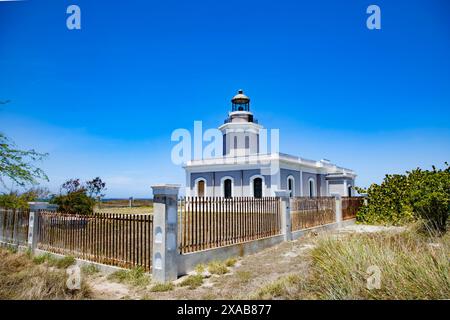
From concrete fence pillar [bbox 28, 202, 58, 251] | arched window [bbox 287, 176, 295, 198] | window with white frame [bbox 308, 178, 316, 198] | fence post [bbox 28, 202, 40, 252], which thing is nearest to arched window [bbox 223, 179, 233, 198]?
arched window [bbox 287, 176, 295, 198]

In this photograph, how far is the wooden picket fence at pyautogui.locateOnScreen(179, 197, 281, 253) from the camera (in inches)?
247

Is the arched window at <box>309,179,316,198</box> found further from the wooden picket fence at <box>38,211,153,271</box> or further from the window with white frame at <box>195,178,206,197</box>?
the wooden picket fence at <box>38,211,153,271</box>

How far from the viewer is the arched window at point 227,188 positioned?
21734mm

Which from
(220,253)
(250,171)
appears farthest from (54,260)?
(250,171)

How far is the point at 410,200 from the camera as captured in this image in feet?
32.9

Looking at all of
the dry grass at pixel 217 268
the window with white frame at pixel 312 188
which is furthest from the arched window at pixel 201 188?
the dry grass at pixel 217 268

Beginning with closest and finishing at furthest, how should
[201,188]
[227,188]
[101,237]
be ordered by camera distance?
[101,237], [227,188], [201,188]

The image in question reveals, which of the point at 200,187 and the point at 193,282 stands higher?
the point at 200,187

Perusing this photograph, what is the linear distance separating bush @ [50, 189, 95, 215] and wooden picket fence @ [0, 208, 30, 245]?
2559mm

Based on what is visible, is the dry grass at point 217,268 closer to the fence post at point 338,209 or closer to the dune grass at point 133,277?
the dune grass at point 133,277

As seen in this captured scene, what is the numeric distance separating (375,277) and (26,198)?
12647 mm

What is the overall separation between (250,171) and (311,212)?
9.43 m

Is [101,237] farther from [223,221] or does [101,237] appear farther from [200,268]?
[223,221]
